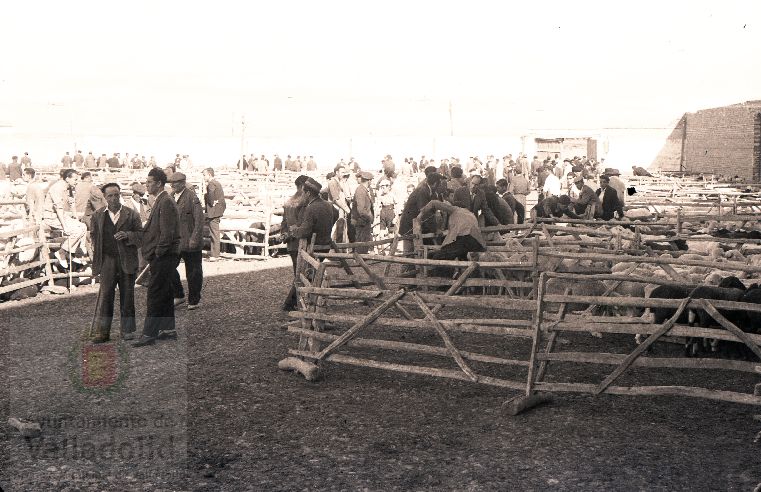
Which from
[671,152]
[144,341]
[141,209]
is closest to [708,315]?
[144,341]

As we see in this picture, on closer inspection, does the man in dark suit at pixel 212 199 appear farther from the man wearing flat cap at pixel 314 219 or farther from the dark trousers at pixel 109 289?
the dark trousers at pixel 109 289

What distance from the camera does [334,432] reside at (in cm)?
665

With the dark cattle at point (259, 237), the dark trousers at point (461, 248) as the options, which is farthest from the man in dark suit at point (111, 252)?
the dark cattle at point (259, 237)

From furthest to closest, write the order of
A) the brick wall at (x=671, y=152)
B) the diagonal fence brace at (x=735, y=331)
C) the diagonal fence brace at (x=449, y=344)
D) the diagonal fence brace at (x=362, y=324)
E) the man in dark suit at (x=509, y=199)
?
the brick wall at (x=671, y=152) → the man in dark suit at (x=509, y=199) → the diagonal fence brace at (x=362, y=324) → the diagonal fence brace at (x=449, y=344) → the diagonal fence brace at (x=735, y=331)

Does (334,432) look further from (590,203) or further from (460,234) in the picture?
(590,203)

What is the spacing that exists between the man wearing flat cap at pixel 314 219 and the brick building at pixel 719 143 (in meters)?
27.2

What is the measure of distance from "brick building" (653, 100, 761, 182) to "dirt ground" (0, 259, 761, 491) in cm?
2791

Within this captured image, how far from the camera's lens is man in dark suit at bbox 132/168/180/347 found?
9547 mm

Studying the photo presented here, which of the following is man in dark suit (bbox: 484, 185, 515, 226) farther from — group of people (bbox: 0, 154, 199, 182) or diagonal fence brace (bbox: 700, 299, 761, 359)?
group of people (bbox: 0, 154, 199, 182)

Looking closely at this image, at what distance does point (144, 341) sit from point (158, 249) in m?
1.02

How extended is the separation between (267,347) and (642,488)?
4.96 meters

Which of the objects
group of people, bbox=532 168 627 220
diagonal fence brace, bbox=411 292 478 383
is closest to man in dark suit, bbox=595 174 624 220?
group of people, bbox=532 168 627 220

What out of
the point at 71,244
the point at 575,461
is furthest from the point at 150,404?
the point at 71,244

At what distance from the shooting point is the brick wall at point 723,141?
3425 centimetres
